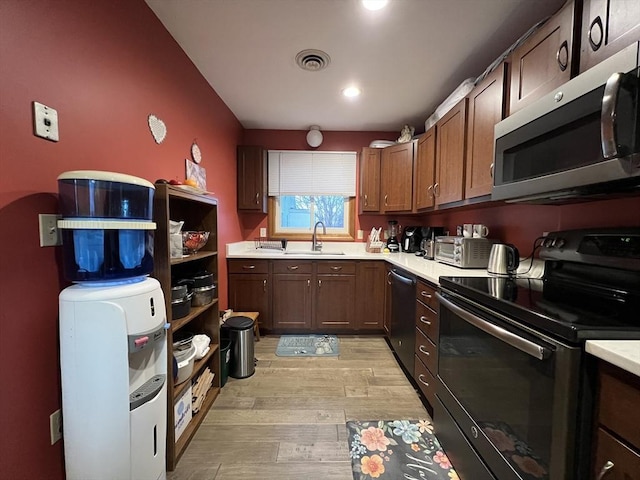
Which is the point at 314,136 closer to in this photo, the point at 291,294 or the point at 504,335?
the point at 291,294

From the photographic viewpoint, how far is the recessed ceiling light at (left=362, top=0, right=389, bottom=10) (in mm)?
1410

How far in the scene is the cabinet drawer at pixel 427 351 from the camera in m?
1.63

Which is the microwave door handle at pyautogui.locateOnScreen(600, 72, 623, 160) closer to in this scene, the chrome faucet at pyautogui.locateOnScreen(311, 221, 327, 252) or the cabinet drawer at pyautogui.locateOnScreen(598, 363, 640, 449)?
the cabinet drawer at pyautogui.locateOnScreen(598, 363, 640, 449)

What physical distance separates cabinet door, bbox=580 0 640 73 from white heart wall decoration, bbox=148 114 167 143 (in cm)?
210

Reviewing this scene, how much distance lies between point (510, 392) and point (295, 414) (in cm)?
130

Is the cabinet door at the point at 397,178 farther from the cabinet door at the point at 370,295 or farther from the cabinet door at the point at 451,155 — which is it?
the cabinet door at the point at 370,295

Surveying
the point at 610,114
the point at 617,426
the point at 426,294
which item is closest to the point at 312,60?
the point at 610,114

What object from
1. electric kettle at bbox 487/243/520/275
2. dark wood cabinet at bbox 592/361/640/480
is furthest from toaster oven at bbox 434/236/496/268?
dark wood cabinet at bbox 592/361/640/480

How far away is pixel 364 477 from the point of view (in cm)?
131

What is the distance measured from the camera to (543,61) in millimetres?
1238

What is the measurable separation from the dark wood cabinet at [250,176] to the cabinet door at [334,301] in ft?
4.00

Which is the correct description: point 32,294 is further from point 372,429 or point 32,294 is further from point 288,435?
point 372,429

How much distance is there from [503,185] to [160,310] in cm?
173

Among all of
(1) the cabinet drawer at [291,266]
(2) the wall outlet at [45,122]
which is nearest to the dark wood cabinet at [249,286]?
(1) the cabinet drawer at [291,266]
